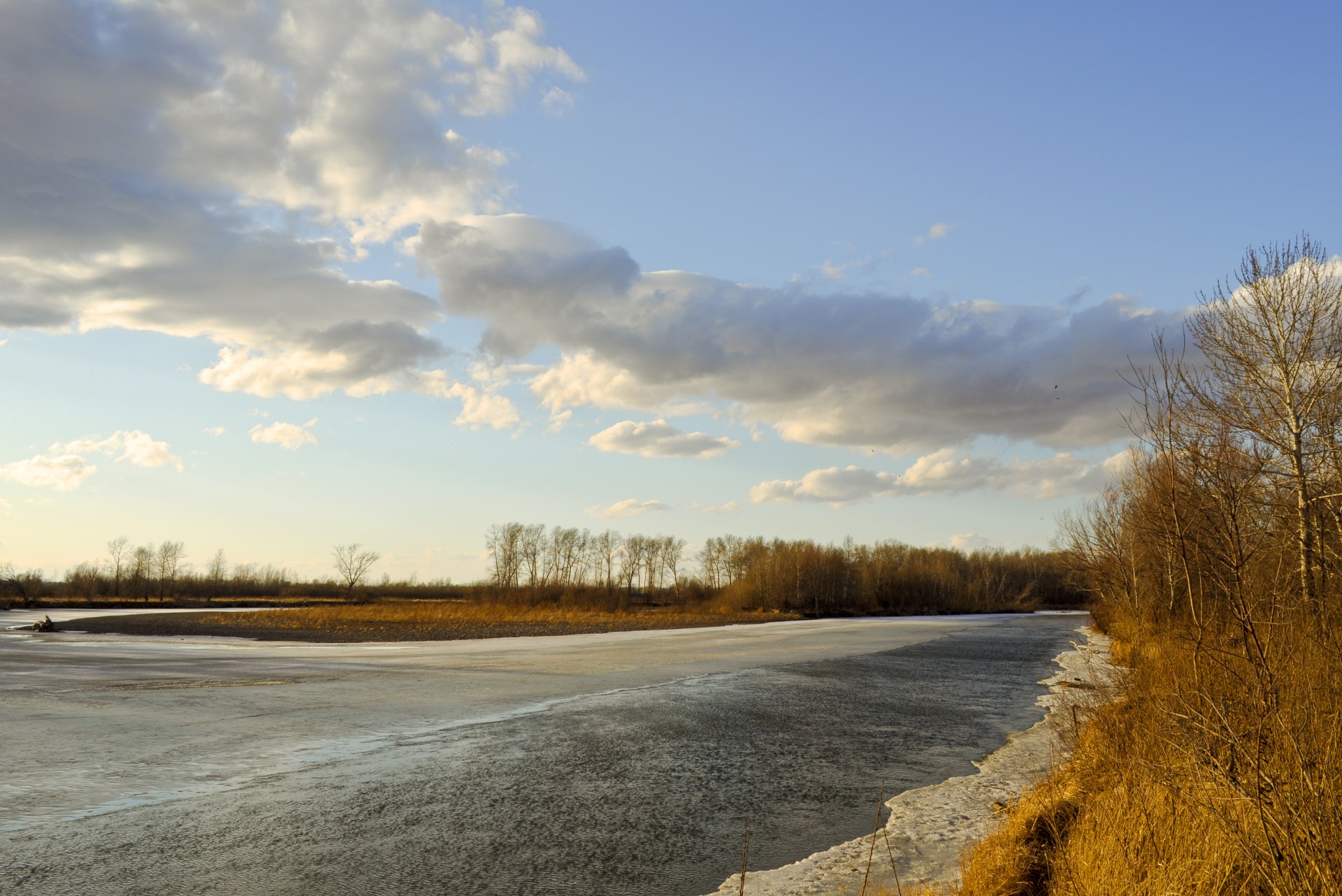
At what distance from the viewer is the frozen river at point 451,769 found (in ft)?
22.0

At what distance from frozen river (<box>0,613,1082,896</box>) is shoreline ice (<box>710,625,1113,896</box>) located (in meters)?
0.34

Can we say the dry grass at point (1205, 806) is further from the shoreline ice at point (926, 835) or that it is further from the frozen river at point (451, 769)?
the frozen river at point (451, 769)

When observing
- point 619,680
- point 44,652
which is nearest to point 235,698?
point 619,680

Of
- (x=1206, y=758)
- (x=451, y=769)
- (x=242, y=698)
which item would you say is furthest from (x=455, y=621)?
(x=1206, y=758)

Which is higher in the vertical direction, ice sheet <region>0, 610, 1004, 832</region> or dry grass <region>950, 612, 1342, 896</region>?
dry grass <region>950, 612, 1342, 896</region>

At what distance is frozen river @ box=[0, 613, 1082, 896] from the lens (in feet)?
22.0

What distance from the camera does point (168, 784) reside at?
29.1 ft

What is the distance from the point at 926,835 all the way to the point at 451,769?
5.69 meters

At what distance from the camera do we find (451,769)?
9.98 metres

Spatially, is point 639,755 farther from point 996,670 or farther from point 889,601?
point 889,601

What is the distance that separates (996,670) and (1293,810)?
21.2 metres

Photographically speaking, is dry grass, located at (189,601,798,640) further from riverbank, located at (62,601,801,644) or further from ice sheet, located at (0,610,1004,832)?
ice sheet, located at (0,610,1004,832)

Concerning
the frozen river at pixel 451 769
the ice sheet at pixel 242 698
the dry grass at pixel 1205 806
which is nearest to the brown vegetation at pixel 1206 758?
the dry grass at pixel 1205 806

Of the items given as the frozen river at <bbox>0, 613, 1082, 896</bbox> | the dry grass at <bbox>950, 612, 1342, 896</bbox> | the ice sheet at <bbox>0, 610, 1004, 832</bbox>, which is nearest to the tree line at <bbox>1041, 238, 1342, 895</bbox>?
the dry grass at <bbox>950, 612, 1342, 896</bbox>
